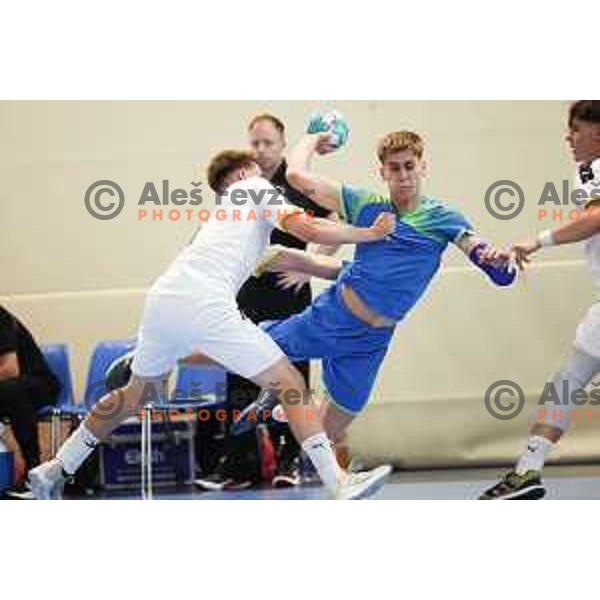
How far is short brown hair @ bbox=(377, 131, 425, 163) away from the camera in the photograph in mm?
6020

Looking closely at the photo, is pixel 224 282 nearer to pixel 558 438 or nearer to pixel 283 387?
pixel 283 387

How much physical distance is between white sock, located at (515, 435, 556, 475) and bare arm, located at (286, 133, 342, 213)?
1362 mm

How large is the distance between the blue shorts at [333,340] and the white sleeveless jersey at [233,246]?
0.29 meters

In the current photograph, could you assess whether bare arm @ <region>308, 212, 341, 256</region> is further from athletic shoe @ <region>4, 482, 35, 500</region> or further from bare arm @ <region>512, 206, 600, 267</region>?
athletic shoe @ <region>4, 482, 35, 500</region>

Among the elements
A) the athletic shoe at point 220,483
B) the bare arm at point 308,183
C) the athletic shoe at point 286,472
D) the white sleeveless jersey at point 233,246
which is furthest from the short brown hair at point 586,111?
the athletic shoe at point 220,483

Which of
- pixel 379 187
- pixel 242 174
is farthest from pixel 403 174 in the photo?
pixel 242 174

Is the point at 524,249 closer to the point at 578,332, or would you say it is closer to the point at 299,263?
the point at 578,332

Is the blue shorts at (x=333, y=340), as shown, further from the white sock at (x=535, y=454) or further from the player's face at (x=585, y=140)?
the player's face at (x=585, y=140)

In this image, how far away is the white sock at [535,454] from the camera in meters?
5.97

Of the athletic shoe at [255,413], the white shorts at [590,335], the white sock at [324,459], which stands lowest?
the white sock at [324,459]

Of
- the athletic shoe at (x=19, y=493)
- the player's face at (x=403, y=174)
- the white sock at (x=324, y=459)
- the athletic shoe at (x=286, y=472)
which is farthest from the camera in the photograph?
the athletic shoe at (x=286, y=472)

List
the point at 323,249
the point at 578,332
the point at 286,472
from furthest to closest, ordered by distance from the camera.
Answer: the point at 286,472 → the point at 578,332 → the point at 323,249

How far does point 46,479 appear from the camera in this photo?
588 cm

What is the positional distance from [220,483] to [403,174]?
5.68ft
